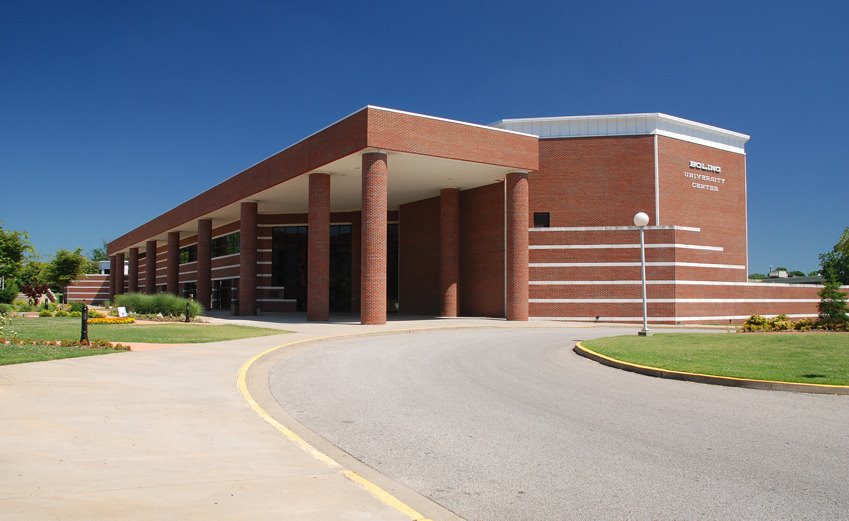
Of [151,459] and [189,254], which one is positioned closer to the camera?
[151,459]

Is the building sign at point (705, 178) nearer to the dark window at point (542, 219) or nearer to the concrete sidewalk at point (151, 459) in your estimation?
the dark window at point (542, 219)

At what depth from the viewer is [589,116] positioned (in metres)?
37.2

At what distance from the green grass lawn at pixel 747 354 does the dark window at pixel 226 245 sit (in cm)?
3989

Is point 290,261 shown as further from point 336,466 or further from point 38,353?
point 336,466

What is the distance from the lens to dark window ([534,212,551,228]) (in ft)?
124

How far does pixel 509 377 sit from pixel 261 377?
496 centimetres

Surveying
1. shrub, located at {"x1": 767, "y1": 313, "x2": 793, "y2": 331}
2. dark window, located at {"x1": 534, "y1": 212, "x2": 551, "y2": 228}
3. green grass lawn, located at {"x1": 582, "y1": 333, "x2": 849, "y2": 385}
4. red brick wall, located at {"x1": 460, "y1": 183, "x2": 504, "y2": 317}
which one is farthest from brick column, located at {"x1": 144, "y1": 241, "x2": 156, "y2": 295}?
shrub, located at {"x1": 767, "y1": 313, "x2": 793, "y2": 331}

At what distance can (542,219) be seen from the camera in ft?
124

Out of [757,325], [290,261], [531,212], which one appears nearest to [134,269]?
[290,261]

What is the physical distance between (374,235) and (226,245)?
30.4 m

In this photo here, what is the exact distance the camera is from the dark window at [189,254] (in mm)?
66225

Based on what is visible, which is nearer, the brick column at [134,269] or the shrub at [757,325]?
the shrub at [757,325]

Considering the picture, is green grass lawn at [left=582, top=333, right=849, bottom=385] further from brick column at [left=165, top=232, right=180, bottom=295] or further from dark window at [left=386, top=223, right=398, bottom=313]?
brick column at [left=165, top=232, right=180, bottom=295]

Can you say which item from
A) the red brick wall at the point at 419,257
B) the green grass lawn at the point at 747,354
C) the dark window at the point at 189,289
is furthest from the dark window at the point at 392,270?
the green grass lawn at the point at 747,354
